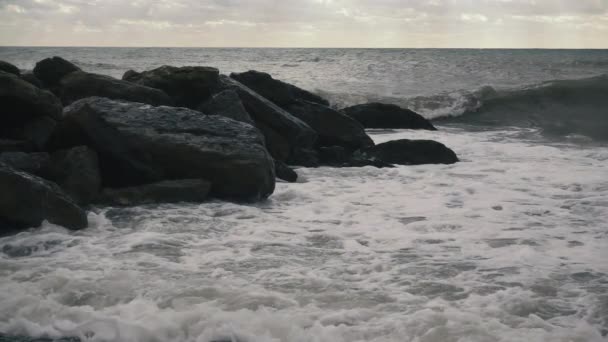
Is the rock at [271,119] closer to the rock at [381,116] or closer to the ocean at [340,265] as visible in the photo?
the ocean at [340,265]

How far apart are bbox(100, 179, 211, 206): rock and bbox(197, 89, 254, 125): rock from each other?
1.86 metres

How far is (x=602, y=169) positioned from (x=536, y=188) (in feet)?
7.22

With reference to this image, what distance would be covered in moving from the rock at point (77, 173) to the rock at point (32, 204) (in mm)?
718

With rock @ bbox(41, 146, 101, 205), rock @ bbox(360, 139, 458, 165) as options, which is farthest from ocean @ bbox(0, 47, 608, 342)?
rock @ bbox(360, 139, 458, 165)

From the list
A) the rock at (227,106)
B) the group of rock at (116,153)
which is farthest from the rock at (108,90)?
the rock at (227,106)

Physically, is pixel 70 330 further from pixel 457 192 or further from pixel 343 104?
pixel 343 104

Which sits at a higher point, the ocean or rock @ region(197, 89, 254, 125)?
rock @ region(197, 89, 254, 125)

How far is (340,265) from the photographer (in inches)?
193

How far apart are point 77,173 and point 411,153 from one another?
5251 mm

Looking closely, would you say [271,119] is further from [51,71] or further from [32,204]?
[32,204]

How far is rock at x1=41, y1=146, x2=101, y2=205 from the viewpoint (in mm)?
6593

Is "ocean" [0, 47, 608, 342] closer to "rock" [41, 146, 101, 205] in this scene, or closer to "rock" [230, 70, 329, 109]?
"rock" [41, 146, 101, 205]

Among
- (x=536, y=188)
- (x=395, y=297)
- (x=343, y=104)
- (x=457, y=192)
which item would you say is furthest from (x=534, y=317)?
(x=343, y=104)

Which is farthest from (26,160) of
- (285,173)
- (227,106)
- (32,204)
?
(285,173)
